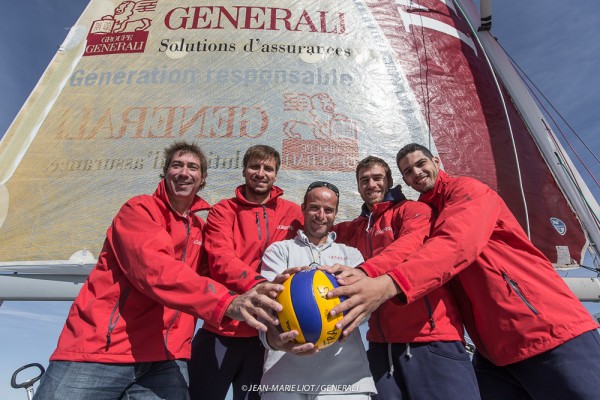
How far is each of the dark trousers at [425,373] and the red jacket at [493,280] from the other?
6.3 inches

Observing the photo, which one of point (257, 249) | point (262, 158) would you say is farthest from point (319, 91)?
point (257, 249)

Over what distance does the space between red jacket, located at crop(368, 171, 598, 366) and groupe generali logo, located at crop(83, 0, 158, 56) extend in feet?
12.4

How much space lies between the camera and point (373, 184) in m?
1.88

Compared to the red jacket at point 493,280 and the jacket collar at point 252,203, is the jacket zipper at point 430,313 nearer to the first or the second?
the red jacket at point 493,280

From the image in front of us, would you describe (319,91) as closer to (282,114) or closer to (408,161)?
(282,114)

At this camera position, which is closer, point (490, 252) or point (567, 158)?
point (490, 252)

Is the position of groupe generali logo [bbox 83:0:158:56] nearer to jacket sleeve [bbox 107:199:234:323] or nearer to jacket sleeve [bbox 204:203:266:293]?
jacket sleeve [bbox 204:203:266:293]

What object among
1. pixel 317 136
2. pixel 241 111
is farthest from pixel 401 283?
pixel 241 111

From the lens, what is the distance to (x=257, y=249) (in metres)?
1.69

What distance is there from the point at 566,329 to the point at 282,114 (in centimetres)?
284

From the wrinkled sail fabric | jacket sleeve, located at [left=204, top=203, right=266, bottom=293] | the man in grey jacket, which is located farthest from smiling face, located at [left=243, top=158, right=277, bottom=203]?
the wrinkled sail fabric

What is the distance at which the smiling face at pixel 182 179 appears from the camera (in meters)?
1.65

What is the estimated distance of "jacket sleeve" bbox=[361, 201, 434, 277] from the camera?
4.08ft

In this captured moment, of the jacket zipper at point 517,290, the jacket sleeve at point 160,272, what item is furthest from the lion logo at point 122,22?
the jacket zipper at point 517,290
